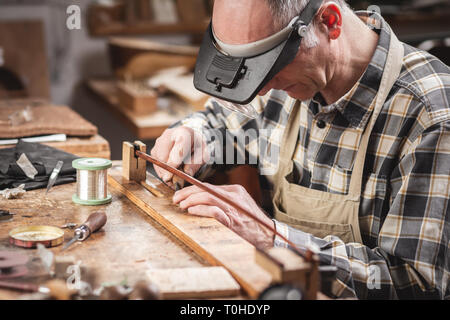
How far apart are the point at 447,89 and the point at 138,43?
3360mm

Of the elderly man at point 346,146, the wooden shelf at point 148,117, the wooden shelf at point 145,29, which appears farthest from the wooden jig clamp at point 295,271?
the wooden shelf at point 145,29

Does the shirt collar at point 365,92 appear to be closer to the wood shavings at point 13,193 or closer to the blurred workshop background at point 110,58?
the wood shavings at point 13,193

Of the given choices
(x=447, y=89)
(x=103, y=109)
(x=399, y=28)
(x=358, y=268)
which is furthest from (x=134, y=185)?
(x=399, y=28)

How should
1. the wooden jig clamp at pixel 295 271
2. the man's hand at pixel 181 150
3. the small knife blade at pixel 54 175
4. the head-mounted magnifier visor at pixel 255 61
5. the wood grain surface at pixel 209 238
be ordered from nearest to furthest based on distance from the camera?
the wooden jig clamp at pixel 295 271 < the wood grain surface at pixel 209 238 < the head-mounted magnifier visor at pixel 255 61 < the small knife blade at pixel 54 175 < the man's hand at pixel 181 150

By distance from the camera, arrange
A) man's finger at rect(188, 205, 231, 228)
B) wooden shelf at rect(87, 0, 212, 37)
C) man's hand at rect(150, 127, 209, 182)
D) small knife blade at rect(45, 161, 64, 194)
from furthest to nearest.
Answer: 1. wooden shelf at rect(87, 0, 212, 37)
2. man's hand at rect(150, 127, 209, 182)
3. small knife blade at rect(45, 161, 64, 194)
4. man's finger at rect(188, 205, 231, 228)

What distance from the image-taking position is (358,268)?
5.75ft

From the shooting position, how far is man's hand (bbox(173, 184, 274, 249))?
183cm

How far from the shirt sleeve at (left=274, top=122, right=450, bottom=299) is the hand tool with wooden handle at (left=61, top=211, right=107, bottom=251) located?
21.6 inches

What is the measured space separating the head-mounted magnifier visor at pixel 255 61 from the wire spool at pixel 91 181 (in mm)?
469

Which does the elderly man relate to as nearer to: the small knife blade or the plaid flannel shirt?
the plaid flannel shirt

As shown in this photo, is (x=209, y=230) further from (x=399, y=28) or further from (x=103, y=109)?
(x=399, y=28)

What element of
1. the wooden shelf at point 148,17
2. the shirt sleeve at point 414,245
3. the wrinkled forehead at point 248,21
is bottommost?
the shirt sleeve at point 414,245

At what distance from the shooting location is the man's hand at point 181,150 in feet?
7.28

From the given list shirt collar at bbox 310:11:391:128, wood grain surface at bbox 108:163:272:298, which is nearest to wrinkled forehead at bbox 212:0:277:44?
shirt collar at bbox 310:11:391:128
